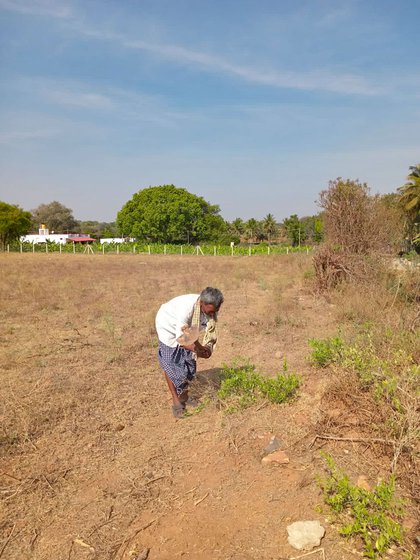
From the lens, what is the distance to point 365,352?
3514 millimetres

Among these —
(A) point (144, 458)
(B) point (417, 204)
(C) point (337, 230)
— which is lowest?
(A) point (144, 458)

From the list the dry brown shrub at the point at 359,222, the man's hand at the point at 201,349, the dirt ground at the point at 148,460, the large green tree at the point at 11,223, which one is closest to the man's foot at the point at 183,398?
the dirt ground at the point at 148,460

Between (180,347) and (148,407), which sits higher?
(180,347)

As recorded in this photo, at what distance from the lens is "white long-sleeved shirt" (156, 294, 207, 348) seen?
11.9 ft

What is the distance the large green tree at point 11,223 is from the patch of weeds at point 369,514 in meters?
42.6

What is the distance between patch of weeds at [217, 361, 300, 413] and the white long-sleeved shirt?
70 centimetres

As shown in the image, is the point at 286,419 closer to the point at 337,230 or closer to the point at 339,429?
the point at 339,429

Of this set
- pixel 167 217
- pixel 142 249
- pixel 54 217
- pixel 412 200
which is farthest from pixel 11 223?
pixel 54 217

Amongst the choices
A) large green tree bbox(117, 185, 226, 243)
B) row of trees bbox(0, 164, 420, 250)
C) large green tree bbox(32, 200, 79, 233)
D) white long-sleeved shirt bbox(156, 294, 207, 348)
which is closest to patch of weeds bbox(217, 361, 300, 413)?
white long-sleeved shirt bbox(156, 294, 207, 348)

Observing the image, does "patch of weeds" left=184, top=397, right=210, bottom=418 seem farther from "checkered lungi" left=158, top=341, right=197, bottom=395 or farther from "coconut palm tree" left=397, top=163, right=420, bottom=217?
"coconut palm tree" left=397, top=163, right=420, bottom=217

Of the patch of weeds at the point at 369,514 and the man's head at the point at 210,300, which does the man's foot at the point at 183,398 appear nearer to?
the man's head at the point at 210,300

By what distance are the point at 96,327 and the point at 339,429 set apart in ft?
17.5

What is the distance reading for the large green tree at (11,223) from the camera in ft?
132

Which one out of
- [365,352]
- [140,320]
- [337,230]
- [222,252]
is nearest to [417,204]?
[222,252]
